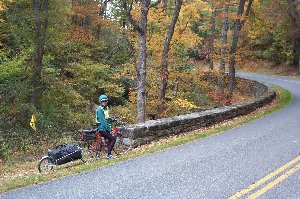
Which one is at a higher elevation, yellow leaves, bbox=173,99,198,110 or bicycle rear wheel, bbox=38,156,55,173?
bicycle rear wheel, bbox=38,156,55,173

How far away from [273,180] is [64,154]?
15.3 ft

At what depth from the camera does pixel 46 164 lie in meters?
8.61

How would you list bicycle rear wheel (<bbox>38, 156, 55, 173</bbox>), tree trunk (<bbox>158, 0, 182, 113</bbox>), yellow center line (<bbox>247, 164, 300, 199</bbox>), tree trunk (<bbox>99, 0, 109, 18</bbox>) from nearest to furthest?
yellow center line (<bbox>247, 164, 300, 199</bbox>) < bicycle rear wheel (<bbox>38, 156, 55, 173</bbox>) < tree trunk (<bbox>158, 0, 182, 113</bbox>) < tree trunk (<bbox>99, 0, 109, 18</bbox>)

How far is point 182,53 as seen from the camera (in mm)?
20812

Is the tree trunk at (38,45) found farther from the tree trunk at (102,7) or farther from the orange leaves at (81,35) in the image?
the tree trunk at (102,7)

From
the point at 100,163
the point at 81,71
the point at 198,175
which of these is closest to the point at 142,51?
the point at 100,163

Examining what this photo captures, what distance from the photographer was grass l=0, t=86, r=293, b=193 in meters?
7.18

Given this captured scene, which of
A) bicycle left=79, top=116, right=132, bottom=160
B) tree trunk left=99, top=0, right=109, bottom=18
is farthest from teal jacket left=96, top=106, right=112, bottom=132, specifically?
tree trunk left=99, top=0, right=109, bottom=18

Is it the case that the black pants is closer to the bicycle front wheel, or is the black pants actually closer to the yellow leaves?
the bicycle front wheel

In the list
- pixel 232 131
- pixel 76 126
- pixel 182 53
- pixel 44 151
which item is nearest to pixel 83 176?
pixel 232 131

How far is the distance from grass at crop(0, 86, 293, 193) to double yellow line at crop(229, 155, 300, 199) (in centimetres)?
319

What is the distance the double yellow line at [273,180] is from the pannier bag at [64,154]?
13.4 ft

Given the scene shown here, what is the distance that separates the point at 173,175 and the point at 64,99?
14.5 m

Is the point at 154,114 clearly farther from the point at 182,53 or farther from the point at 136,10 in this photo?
the point at 136,10
